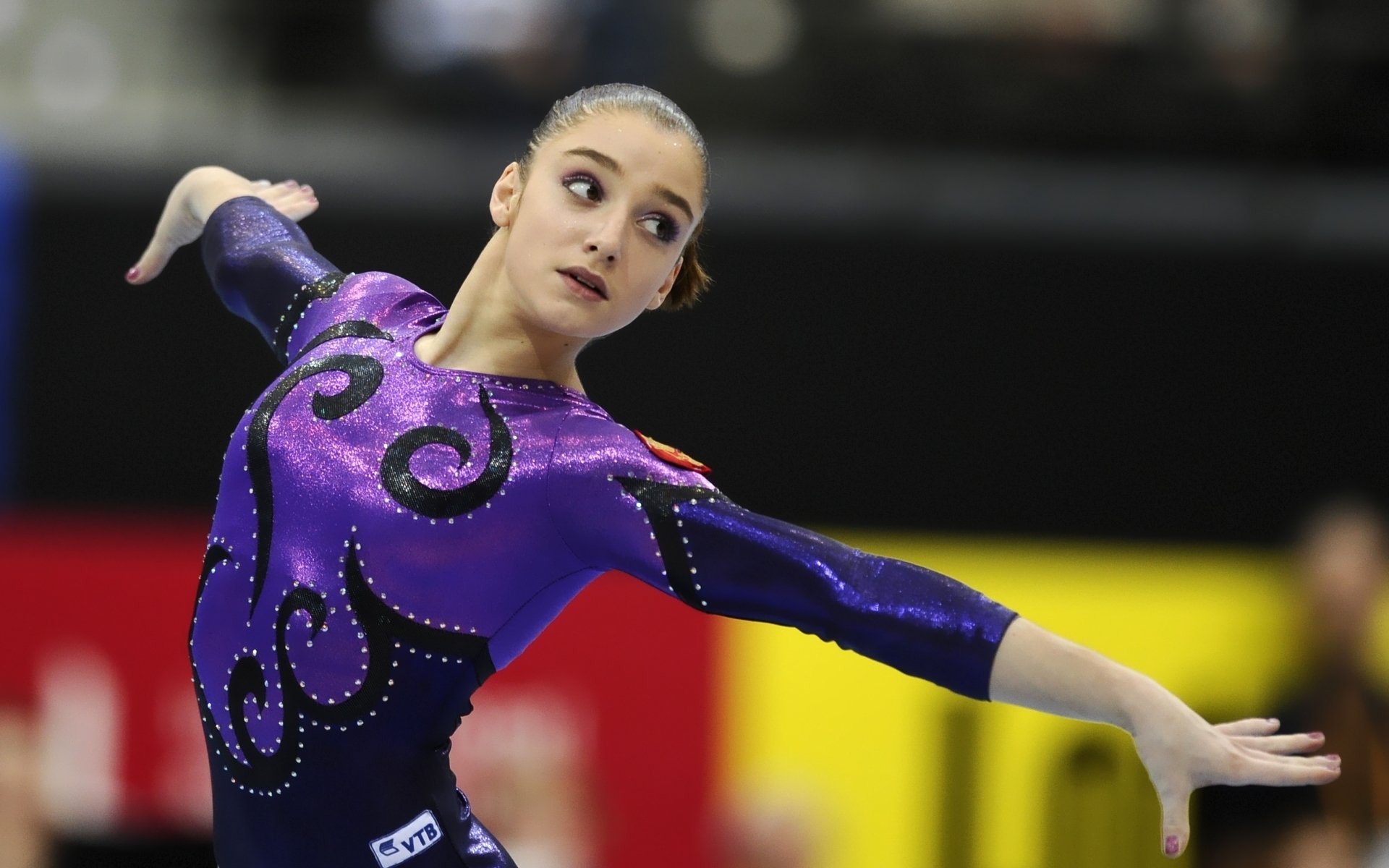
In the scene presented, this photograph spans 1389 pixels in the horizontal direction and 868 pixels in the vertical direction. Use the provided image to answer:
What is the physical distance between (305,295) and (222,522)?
0.48 metres

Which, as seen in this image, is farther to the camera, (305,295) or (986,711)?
(986,711)

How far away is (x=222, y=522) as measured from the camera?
265 centimetres

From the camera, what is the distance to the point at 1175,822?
86.4 inches

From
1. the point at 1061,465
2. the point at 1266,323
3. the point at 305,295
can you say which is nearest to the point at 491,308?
the point at 305,295

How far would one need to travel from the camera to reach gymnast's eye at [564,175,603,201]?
256 cm

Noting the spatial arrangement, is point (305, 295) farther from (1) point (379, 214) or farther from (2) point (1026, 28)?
(2) point (1026, 28)

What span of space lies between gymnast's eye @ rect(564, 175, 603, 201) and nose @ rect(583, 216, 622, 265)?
57mm

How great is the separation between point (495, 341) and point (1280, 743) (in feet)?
3.98

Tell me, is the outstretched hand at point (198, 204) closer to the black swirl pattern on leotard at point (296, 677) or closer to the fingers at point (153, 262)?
the fingers at point (153, 262)

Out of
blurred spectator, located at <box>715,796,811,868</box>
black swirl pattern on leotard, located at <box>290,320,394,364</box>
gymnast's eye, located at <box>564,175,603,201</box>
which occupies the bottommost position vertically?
blurred spectator, located at <box>715,796,811,868</box>

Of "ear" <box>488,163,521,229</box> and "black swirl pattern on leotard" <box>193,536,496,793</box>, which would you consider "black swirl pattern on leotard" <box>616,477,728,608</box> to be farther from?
"ear" <box>488,163,521,229</box>

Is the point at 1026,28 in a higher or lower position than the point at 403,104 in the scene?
higher

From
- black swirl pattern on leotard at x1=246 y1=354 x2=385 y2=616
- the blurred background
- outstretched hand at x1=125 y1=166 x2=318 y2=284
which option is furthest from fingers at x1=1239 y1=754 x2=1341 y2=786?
the blurred background

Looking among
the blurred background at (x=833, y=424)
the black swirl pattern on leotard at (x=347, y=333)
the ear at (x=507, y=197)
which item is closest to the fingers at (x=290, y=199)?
the black swirl pattern on leotard at (x=347, y=333)
